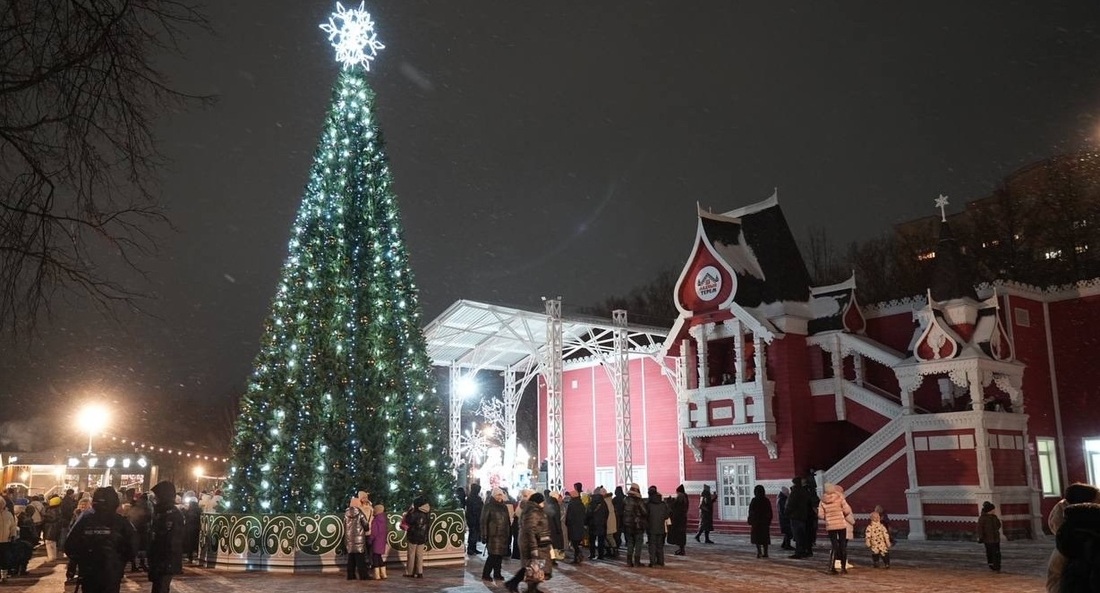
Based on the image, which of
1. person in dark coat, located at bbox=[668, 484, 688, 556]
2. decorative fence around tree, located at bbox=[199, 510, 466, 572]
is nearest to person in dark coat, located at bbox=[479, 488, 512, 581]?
decorative fence around tree, located at bbox=[199, 510, 466, 572]

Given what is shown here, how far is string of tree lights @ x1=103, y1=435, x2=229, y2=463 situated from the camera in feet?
175

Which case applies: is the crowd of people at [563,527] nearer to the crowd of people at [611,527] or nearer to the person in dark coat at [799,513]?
the crowd of people at [611,527]

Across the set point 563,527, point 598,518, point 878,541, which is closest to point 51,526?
point 563,527

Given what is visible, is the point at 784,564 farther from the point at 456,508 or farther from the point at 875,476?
the point at 875,476

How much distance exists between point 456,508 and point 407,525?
2013 millimetres

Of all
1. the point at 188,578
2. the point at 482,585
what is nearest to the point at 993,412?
the point at 482,585

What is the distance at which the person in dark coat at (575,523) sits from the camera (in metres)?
17.3

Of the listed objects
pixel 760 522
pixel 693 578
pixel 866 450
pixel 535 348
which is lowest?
Answer: pixel 693 578

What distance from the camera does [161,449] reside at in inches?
1997

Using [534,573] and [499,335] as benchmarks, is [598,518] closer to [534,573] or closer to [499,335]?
[534,573]

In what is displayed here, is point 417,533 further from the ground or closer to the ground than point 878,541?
further from the ground

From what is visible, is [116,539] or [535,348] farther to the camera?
[535,348]

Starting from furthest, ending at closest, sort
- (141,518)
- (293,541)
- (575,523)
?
(575,523)
(141,518)
(293,541)

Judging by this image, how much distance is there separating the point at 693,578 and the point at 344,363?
7.12 metres
